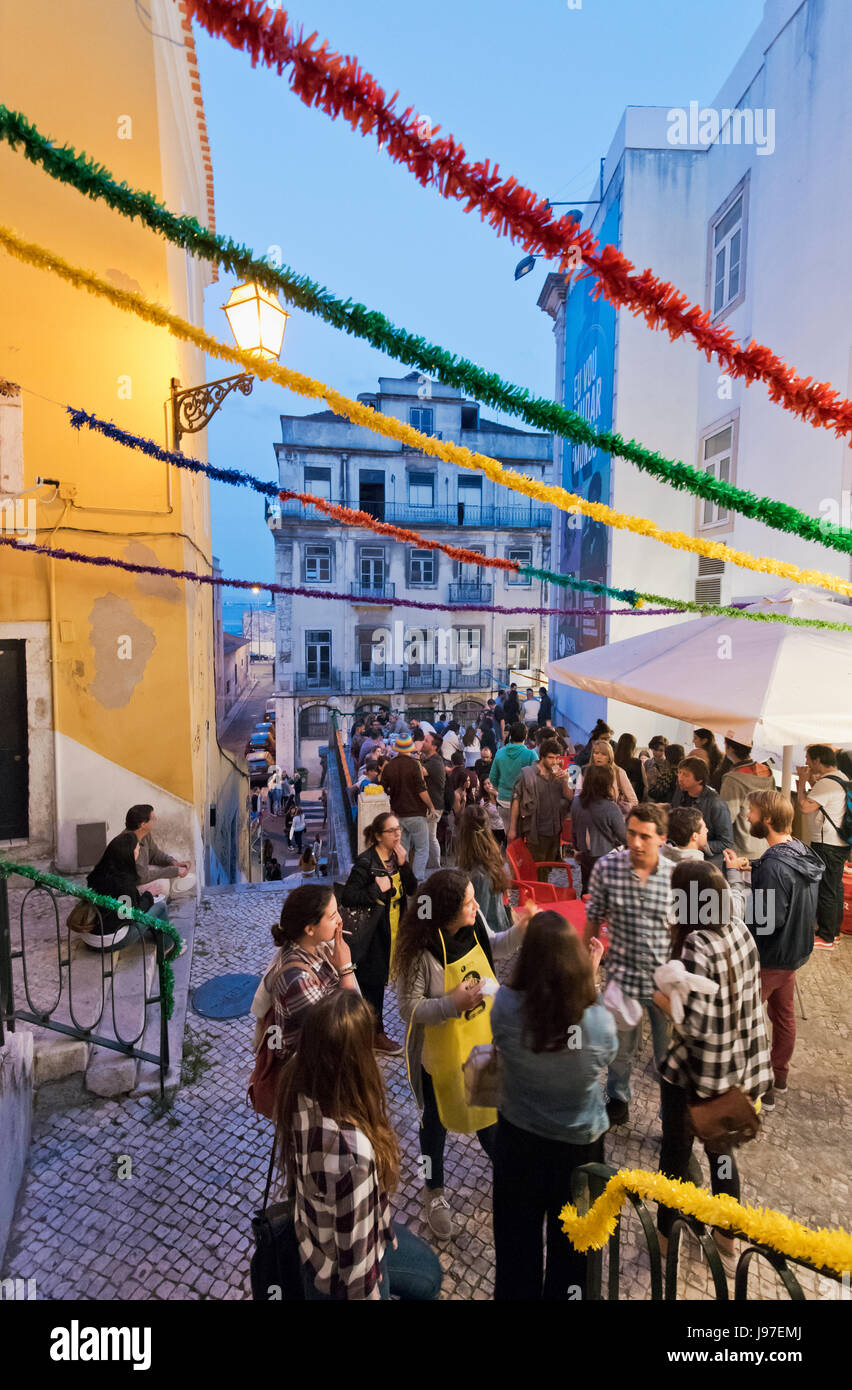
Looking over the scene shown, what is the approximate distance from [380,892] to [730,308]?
12690mm

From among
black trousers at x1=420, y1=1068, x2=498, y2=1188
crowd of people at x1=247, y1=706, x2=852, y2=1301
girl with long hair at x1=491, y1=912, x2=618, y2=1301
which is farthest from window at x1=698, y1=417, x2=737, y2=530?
girl with long hair at x1=491, y1=912, x2=618, y2=1301

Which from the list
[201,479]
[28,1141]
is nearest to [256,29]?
[28,1141]

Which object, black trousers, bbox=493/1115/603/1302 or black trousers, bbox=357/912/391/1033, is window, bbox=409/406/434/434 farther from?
black trousers, bbox=493/1115/603/1302

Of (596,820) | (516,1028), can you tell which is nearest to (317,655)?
(596,820)

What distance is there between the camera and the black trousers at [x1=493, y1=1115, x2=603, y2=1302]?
243cm

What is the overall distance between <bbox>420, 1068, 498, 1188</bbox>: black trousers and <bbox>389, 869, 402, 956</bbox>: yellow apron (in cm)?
109

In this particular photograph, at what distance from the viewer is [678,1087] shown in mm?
2992

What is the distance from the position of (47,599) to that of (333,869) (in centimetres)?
613

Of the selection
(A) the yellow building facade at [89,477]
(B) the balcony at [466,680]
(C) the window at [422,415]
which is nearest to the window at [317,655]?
(B) the balcony at [466,680]

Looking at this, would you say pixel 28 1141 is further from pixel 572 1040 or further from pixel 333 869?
pixel 333 869

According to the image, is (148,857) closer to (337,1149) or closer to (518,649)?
(337,1149)

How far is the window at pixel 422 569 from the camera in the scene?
3038 cm

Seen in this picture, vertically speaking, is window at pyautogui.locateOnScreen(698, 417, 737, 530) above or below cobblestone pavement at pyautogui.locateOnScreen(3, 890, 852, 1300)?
above

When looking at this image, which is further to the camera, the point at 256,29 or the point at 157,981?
the point at 157,981
